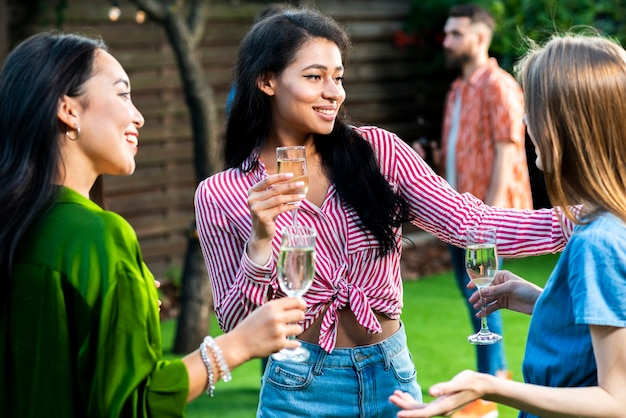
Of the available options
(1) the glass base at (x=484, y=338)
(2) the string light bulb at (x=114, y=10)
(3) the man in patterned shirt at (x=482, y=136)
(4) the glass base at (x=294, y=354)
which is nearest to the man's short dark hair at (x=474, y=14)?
(3) the man in patterned shirt at (x=482, y=136)

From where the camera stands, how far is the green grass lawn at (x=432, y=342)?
6043 millimetres

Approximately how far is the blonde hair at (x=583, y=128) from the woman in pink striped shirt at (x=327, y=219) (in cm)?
79

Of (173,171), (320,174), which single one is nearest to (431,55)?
(173,171)

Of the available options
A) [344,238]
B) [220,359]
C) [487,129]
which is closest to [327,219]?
[344,238]

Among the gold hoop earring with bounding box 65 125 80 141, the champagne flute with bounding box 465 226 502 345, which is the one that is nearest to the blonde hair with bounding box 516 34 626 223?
the champagne flute with bounding box 465 226 502 345

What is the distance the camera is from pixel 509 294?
2867 mm

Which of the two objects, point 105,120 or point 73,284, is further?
point 105,120

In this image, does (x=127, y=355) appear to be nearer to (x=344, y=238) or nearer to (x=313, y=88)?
(x=344, y=238)

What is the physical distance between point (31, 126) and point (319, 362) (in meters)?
1.15

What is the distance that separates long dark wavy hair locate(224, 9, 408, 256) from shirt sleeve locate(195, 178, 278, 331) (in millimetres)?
189

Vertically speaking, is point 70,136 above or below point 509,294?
above

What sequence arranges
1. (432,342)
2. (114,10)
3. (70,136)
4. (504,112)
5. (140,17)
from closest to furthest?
(70,136), (504,112), (432,342), (114,10), (140,17)

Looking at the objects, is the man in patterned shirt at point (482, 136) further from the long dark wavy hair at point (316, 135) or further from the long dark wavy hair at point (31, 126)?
the long dark wavy hair at point (31, 126)

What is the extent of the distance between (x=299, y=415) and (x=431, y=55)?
908 cm
